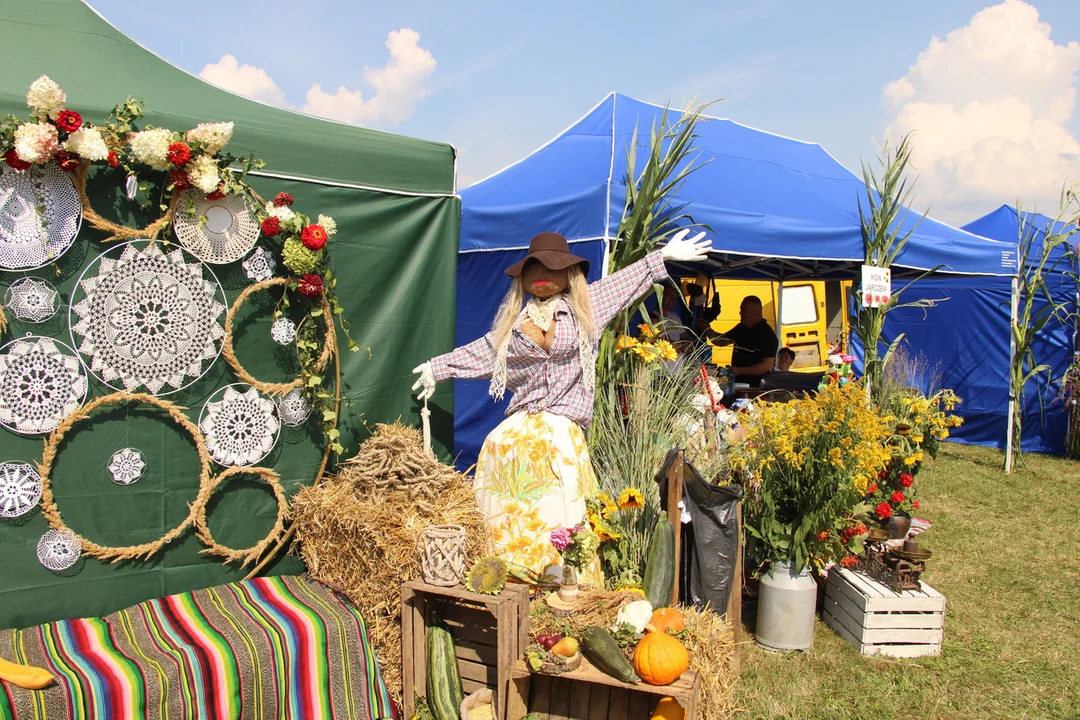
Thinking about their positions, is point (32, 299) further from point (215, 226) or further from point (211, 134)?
point (211, 134)

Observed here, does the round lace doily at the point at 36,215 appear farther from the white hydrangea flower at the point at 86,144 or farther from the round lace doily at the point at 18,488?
the round lace doily at the point at 18,488

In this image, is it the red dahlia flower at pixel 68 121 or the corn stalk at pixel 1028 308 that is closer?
the red dahlia flower at pixel 68 121

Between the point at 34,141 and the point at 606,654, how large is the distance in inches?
103

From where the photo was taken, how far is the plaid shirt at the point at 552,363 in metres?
3.40

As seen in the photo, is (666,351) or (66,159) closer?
(66,159)

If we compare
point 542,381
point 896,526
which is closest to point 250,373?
point 542,381

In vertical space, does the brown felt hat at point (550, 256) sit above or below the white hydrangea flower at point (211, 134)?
below

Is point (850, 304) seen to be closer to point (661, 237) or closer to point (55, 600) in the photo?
point (661, 237)

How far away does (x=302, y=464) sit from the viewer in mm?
3457

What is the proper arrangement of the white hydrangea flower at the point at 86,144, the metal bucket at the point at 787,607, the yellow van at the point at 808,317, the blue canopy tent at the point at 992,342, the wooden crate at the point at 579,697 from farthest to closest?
the yellow van at the point at 808,317
the blue canopy tent at the point at 992,342
the metal bucket at the point at 787,607
the white hydrangea flower at the point at 86,144
the wooden crate at the point at 579,697

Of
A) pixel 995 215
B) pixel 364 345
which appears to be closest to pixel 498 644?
pixel 364 345

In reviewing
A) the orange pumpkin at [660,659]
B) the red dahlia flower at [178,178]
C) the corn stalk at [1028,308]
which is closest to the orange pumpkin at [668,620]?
the orange pumpkin at [660,659]

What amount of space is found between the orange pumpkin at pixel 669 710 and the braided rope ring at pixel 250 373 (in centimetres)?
199

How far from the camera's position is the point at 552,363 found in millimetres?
3434
